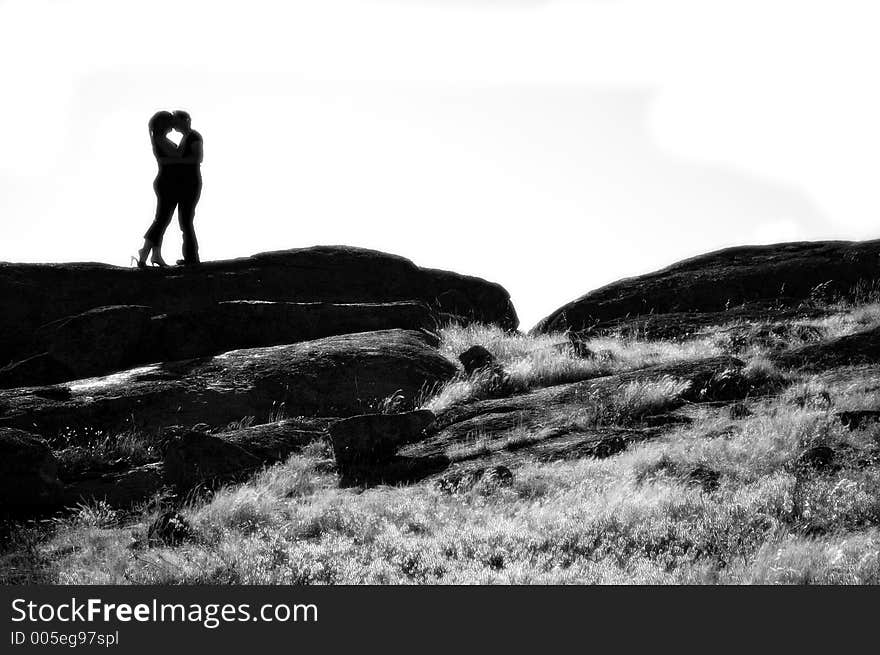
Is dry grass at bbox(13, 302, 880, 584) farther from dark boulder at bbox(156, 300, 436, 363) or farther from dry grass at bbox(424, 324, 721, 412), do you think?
dark boulder at bbox(156, 300, 436, 363)

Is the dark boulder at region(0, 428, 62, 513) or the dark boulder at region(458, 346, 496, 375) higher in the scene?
the dark boulder at region(458, 346, 496, 375)

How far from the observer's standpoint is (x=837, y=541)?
753 centimetres

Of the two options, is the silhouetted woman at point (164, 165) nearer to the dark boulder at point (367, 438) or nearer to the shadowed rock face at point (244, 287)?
the shadowed rock face at point (244, 287)

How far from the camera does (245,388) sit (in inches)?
553

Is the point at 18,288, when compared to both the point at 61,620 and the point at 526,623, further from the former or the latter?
the point at 526,623

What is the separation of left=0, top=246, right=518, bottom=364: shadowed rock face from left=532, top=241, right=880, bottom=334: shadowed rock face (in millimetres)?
1885

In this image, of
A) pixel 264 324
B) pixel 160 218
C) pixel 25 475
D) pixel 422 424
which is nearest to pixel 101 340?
pixel 264 324

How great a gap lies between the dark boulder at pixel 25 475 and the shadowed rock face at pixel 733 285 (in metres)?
11.8

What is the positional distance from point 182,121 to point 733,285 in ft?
36.4

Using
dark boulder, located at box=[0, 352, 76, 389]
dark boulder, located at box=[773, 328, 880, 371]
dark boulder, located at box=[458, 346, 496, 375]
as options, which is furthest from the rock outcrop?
dark boulder, located at box=[773, 328, 880, 371]

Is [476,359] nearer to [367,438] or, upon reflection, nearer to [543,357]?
[543,357]

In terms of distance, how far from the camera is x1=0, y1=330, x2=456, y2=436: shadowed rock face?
43.2 ft

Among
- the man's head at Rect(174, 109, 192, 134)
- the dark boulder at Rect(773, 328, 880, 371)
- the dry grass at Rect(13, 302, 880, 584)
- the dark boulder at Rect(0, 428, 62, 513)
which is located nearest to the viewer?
the dry grass at Rect(13, 302, 880, 584)

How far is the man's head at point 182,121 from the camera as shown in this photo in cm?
1741
